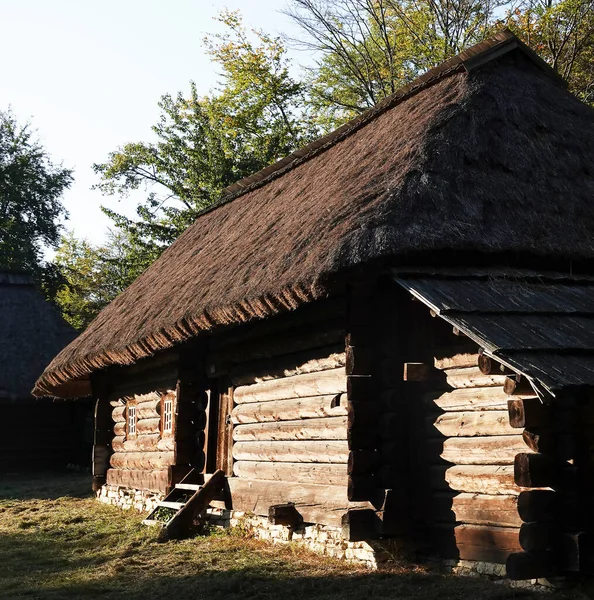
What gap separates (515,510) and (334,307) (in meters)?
2.70

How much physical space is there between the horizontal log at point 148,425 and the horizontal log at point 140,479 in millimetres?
643

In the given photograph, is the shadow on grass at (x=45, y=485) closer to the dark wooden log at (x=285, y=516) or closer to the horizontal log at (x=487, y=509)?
the dark wooden log at (x=285, y=516)

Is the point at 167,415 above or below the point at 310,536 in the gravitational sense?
above

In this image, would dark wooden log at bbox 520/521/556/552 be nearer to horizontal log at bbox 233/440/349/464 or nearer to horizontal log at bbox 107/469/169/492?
horizontal log at bbox 233/440/349/464

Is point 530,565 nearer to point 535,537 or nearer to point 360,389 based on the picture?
point 535,537

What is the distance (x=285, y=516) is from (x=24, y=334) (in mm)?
14908

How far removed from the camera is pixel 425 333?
773 cm

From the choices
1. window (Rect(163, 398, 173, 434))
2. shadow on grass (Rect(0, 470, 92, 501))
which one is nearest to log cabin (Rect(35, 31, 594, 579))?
window (Rect(163, 398, 173, 434))

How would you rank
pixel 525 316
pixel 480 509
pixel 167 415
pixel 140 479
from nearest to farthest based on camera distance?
1. pixel 525 316
2. pixel 480 509
3. pixel 167 415
4. pixel 140 479

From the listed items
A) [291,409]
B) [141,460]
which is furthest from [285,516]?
[141,460]

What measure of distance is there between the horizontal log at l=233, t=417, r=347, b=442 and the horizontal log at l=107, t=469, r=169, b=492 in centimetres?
222

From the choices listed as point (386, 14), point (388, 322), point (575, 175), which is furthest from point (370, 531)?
point (386, 14)

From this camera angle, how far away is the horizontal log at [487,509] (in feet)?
22.2

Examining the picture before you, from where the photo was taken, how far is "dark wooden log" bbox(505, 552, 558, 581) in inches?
248
